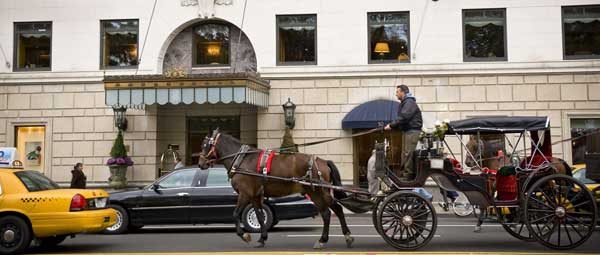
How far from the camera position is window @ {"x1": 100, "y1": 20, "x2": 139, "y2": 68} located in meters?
22.7

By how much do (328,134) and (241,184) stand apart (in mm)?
10983

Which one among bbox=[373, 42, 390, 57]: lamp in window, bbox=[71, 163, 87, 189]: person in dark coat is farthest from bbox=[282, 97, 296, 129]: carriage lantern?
bbox=[71, 163, 87, 189]: person in dark coat

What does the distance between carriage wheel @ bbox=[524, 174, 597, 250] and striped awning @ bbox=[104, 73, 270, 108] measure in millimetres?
11095

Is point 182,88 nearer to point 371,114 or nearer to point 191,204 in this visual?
point 371,114

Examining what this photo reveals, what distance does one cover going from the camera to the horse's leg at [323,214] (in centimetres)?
1061

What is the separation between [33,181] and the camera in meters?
11.2

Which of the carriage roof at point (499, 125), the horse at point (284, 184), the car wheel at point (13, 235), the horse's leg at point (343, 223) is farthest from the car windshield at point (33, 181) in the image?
the carriage roof at point (499, 125)

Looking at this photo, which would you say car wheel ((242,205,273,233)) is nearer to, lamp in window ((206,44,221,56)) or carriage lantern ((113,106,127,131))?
carriage lantern ((113,106,127,131))

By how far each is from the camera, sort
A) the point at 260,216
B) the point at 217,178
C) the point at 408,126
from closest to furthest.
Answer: the point at 408,126 → the point at 260,216 → the point at 217,178

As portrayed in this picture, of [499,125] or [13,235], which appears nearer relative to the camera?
[499,125]

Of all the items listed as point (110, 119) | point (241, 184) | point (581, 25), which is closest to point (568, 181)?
point (241, 184)

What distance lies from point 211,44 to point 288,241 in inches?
490

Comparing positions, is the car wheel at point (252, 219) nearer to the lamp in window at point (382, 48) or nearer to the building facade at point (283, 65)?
the building facade at point (283, 65)

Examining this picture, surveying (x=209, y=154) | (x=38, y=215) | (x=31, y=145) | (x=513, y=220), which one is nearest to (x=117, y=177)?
(x=31, y=145)
